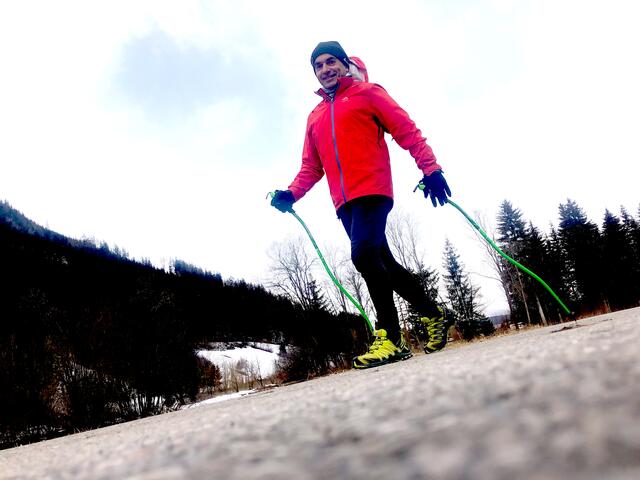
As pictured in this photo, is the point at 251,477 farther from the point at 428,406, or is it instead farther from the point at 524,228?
the point at 524,228

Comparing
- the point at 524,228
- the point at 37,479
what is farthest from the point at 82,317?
the point at 524,228

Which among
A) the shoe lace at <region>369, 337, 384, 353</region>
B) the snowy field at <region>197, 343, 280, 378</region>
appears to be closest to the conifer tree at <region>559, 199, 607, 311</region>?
the snowy field at <region>197, 343, 280, 378</region>

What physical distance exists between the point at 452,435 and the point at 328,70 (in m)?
3.21

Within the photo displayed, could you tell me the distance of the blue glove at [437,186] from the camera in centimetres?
271

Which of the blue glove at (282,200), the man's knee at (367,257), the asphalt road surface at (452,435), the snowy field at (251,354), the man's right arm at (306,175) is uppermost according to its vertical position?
the man's right arm at (306,175)

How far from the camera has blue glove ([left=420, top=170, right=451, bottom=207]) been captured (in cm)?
271

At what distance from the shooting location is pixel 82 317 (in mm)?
8203

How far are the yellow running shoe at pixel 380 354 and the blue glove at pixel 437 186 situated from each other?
37.5 inches

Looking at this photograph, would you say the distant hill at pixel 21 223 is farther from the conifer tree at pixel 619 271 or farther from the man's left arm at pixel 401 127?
the conifer tree at pixel 619 271

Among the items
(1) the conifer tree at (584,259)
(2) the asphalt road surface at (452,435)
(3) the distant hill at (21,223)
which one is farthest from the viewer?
(3) the distant hill at (21,223)

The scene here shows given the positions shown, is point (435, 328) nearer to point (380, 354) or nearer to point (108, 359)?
point (380, 354)

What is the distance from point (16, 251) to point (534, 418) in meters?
30.5

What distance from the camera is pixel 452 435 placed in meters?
0.32

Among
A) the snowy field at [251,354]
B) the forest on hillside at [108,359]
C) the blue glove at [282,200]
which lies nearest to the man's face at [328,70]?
the blue glove at [282,200]
